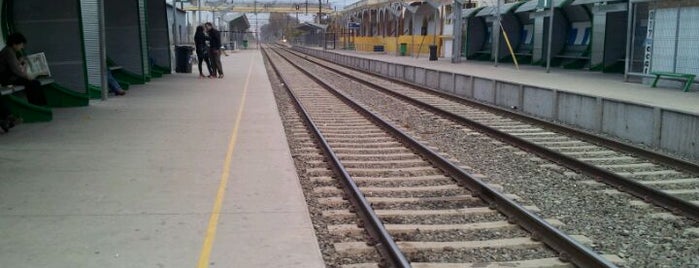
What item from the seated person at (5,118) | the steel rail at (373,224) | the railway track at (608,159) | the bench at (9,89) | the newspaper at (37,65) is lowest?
the railway track at (608,159)

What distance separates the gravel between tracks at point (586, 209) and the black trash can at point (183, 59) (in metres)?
18.1

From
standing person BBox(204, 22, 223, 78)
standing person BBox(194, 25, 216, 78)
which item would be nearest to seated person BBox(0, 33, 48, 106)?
→ standing person BBox(204, 22, 223, 78)

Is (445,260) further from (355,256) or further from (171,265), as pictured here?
(171,265)

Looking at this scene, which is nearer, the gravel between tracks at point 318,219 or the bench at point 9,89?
the gravel between tracks at point 318,219

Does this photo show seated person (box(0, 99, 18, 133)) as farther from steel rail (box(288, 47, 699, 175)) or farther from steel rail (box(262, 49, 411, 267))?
steel rail (box(288, 47, 699, 175))

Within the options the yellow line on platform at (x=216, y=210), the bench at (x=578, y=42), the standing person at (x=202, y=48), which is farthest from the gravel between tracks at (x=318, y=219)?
the bench at (x=578, y=42)

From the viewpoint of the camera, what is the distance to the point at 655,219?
6.36m

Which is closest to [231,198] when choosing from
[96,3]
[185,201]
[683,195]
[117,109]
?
[185,201]

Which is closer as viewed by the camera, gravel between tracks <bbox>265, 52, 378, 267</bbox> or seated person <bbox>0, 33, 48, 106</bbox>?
gravel between tracks <bbox>265, 52, 378, 267</bbox>

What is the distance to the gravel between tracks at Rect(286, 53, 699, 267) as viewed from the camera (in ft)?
17.8

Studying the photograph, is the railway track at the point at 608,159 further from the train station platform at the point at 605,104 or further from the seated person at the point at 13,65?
the seated person at the point at 13,65

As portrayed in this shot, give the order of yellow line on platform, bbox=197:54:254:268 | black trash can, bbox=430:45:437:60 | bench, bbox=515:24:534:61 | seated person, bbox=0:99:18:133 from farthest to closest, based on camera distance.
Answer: black trash can, bbox=430:45:437:60
bench, bbox=515:24:534:61
seated person, bbox=0:99:18:133
yellow line on platform, bbox=197:54:254:268

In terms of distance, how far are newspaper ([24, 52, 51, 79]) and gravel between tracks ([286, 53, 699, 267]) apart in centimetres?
758

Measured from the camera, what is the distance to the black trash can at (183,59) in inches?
1065
